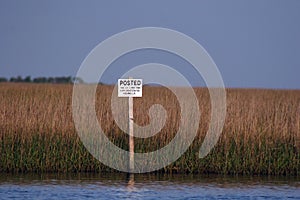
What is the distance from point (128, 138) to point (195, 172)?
59.9 inches

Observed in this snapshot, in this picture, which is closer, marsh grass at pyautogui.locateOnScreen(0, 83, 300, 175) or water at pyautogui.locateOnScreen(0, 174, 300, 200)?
water at pyautogui.locateOnScreen(0, 174, 300, 200)

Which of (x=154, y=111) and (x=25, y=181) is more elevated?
(x=154, y=111)

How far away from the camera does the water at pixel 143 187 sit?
1348 cm

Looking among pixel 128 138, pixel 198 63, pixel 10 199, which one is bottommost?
pixel 10 199

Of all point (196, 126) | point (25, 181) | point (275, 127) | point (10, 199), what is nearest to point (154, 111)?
point (196, 126)

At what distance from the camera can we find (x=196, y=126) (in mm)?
16859

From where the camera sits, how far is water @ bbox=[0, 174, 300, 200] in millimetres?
13477

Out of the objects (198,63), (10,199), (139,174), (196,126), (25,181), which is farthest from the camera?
(198,63)

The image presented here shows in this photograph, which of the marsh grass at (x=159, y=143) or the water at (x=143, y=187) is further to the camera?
the marsh grass at (x=159, y=143)

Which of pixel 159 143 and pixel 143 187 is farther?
pixel 159 143

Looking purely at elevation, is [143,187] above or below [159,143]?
below

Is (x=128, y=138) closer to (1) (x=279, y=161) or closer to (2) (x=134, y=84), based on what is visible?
(2) (x=134, y=84)

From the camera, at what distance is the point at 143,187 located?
564 inches

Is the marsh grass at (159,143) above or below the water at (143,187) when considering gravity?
above
